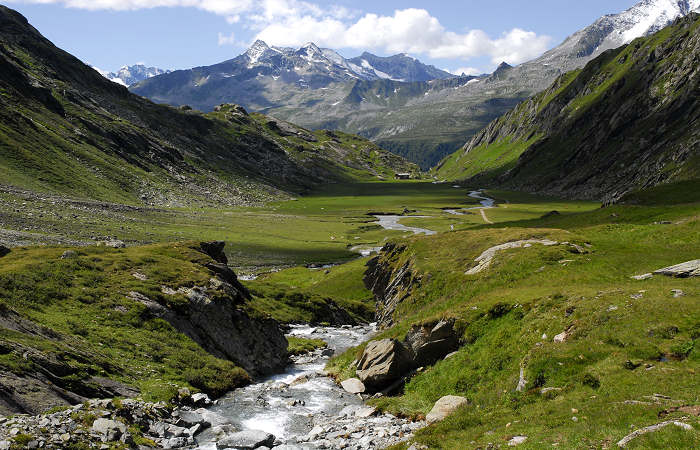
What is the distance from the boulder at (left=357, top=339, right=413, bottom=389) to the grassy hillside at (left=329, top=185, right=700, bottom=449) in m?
2.07

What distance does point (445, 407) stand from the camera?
2775cm

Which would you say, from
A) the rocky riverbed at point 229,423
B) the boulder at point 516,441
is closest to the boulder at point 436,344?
the rocky riverbed at point 229,423

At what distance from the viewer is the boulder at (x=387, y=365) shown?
117 feet

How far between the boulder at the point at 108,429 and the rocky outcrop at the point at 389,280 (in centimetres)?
4223

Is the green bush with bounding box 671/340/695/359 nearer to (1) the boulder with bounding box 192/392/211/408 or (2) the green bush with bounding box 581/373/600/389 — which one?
(2) the green bush with bounding box 581/373/600/389

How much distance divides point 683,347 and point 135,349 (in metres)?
38.2

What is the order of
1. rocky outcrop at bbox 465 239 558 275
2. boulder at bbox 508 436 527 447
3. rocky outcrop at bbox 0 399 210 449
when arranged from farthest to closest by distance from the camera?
rocky outcrop at bbox 465 239 558 275
rocky outcrop at bbox 0 399 210 449
boulder at bbox 508 436 527 447

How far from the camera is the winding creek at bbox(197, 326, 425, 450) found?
2628 cm

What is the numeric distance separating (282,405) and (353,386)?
6.25 meters

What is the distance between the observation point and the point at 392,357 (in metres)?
35.9

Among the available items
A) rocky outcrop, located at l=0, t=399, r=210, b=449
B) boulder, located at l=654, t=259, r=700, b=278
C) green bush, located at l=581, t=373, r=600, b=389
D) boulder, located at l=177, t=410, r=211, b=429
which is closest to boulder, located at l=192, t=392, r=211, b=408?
rocky outcrop, located at l=0, t=399, r=210, b=449

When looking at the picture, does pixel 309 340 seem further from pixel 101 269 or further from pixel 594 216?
pixel 594 216

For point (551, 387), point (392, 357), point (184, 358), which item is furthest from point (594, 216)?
point (184, 358)

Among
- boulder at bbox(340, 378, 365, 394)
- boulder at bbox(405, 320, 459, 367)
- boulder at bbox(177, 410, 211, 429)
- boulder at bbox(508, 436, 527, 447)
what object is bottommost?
boulder at bbox(340, 378, 365, 394)
